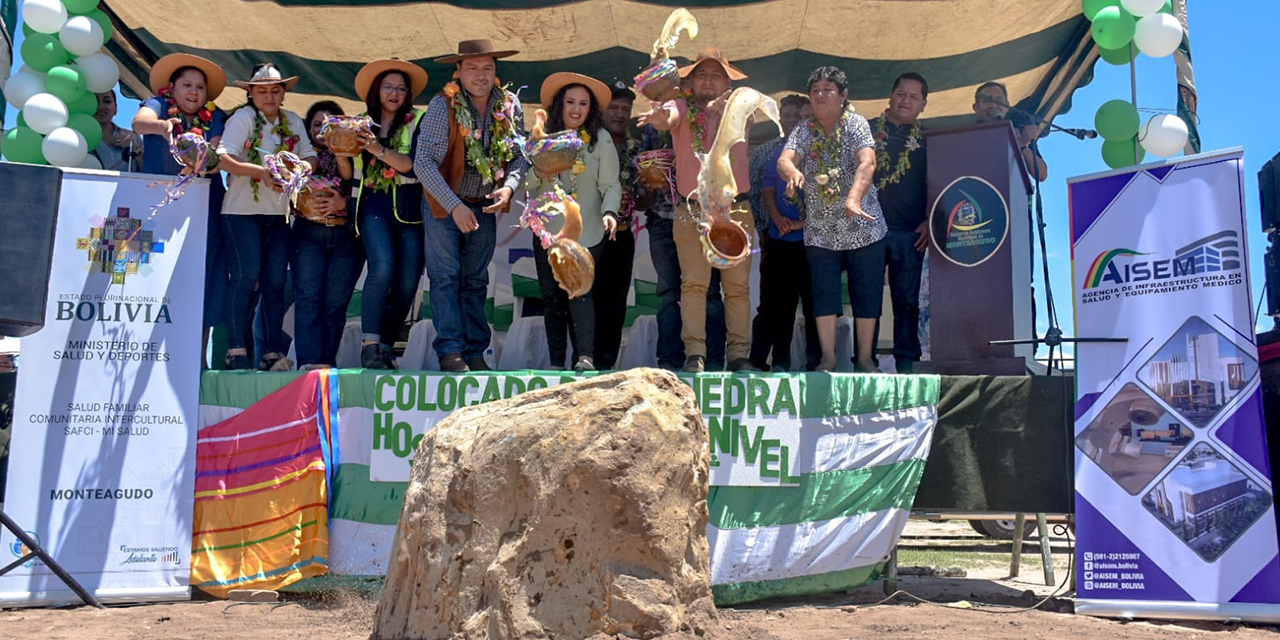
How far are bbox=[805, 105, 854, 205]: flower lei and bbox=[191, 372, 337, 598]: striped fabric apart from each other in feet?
9.01

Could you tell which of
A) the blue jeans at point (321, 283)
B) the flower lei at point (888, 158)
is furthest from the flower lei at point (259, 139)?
the flower lei at point (888, 158)

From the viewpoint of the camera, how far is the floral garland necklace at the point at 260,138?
19.5 feet

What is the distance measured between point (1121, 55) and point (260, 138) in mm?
4865

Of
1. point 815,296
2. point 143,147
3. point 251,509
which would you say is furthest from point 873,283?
point 143,147

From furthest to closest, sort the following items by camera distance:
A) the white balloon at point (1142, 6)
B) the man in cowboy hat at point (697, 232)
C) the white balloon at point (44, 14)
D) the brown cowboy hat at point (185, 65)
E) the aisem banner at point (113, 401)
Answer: the white balloon at point (44, 14)
the white balloon at point (1142, 6)
the brown cowboy hat at point (185, 65)
the man in cowboy hat at point (697, 232)
the aisem banner at point (113, 401)

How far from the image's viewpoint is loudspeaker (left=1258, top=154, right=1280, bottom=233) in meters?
5.68

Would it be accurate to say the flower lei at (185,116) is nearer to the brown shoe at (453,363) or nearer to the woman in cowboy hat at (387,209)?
the woman in cowboy hat at (387,209)

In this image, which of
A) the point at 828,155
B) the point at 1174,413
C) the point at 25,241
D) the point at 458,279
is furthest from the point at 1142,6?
the point at 25,241

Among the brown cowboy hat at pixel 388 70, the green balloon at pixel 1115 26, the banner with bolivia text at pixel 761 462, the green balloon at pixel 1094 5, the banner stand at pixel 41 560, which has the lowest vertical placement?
the banner stand at pixel 41 560

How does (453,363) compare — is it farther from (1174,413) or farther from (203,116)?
(1174,413)

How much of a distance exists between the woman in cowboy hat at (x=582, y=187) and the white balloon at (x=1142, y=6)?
9.53 ft

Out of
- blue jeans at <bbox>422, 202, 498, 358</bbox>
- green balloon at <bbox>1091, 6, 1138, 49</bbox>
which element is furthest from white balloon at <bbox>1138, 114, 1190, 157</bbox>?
blue jeans at <bbox>422, 202, 498, 358</bbox>

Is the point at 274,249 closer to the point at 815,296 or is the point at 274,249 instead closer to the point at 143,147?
the point at 143,147

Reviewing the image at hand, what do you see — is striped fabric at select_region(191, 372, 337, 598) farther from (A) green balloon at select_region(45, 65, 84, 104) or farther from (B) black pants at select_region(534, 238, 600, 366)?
(A) green balloon at select_region(45, 65, 84, 104)
